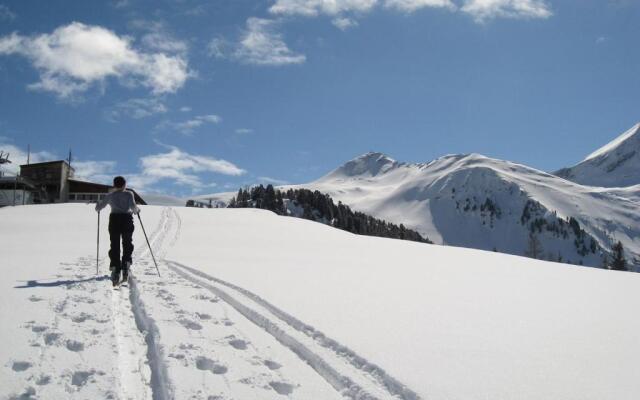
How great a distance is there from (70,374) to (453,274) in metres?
10.9

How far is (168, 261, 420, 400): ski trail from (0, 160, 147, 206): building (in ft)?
209

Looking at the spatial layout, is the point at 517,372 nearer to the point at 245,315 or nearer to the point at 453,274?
the point at 245,315

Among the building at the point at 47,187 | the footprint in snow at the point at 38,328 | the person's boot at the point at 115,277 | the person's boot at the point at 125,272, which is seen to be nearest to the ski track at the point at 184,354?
the footprint in snow at the point at 38,328

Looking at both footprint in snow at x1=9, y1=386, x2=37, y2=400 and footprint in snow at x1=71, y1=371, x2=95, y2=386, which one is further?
footprint in snow at x1=71, y1=371, x2=95, y2=386

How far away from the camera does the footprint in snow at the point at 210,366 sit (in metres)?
5.57

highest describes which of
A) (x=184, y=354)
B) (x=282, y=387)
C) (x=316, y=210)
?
(x=316, y=210)

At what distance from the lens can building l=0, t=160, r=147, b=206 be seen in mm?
67944

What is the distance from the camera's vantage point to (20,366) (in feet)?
17.0

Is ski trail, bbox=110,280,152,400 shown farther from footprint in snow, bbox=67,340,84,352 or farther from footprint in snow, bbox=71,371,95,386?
footprint in snow, bbox=67,340,84,352

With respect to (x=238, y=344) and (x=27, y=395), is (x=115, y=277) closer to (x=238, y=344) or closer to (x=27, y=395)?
(x=238, y=344)

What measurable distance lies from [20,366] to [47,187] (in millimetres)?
83195

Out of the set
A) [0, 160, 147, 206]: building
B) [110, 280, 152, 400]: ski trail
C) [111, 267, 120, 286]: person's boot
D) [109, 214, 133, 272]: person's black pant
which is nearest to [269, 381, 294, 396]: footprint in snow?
[110, 280, 152, 400]: ski trail

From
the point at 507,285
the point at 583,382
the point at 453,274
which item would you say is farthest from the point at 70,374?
the point at 453,274

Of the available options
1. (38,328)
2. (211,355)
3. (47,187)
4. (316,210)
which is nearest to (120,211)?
(38,328)
